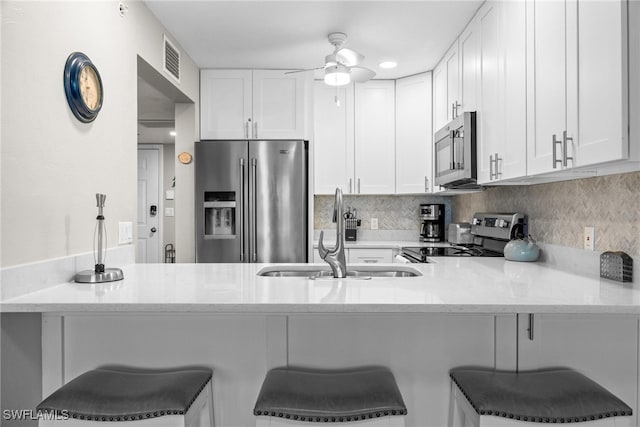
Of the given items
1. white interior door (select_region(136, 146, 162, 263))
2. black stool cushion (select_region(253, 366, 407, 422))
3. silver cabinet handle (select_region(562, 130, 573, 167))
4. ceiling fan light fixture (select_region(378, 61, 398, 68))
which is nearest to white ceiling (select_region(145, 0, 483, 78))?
ceiling fan light fixture (select_region(378, 61, 398, 68))

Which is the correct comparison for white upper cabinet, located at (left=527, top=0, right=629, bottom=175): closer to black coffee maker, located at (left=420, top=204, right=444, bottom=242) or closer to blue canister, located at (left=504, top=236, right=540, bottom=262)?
blue canister, located at (left=504, top=236, right=540, bottom=262)

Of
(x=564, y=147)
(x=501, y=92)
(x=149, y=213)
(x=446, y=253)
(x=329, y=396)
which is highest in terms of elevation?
(x=501, y=92)

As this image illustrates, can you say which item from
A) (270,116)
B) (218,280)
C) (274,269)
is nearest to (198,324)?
(218,280)

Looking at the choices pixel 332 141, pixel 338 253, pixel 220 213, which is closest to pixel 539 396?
pixel 338 253

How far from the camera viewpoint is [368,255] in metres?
3.76

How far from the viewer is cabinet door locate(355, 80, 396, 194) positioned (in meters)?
3.92

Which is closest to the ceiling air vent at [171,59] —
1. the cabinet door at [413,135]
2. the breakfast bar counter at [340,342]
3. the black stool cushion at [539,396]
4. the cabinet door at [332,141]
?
the cabinet door at [332,141]

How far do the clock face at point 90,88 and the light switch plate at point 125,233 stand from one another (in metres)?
0.61

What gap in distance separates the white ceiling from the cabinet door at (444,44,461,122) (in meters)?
0.08

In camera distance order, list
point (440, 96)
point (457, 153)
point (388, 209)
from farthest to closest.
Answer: point (388, 209)
point (440, 96)
point (457, 153)

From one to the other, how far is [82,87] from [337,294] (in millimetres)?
1427

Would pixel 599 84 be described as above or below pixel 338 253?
above

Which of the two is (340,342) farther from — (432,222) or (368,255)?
(432,222)

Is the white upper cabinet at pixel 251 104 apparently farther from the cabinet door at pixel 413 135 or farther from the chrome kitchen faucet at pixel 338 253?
the chrome kitchen faucet at pixel 338 253
